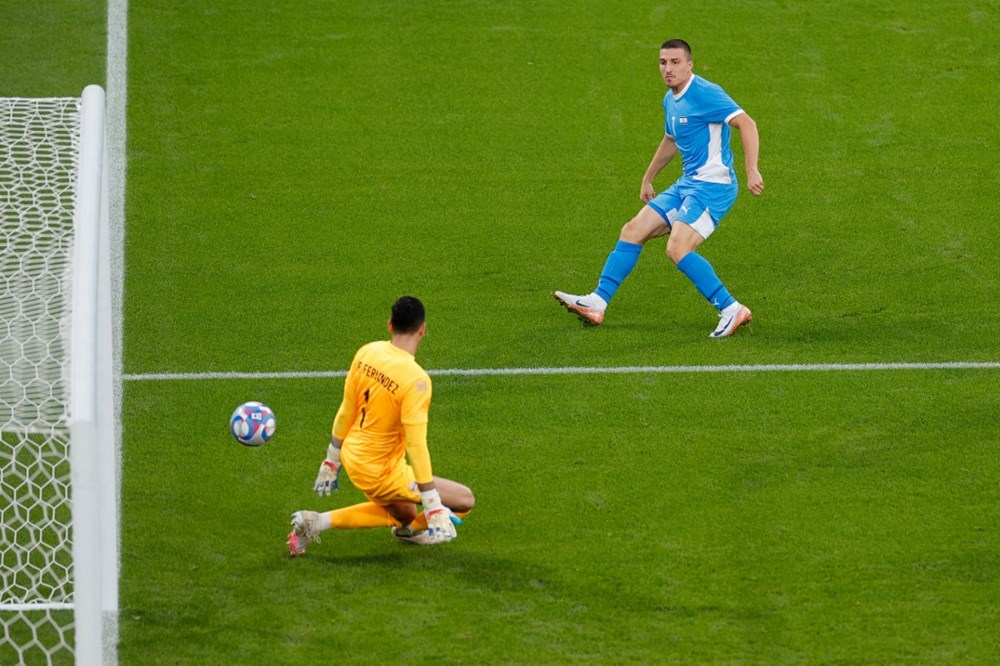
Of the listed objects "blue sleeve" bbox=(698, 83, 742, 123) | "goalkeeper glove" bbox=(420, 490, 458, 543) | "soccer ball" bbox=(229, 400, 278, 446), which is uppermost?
"blue sleeve" bbox=(698, 83, 742, 123)

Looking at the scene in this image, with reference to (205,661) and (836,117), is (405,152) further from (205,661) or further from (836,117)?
(205,661)

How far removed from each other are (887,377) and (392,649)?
4.16 metres

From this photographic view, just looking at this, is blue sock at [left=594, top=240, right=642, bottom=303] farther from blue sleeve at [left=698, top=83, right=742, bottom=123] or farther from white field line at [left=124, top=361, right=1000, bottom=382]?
blue sleeve at [left=698, top=83, right=742, bottom=123]

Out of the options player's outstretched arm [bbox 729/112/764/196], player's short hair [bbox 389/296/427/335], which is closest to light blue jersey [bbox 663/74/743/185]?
player's outstretched arm [bbox 729/112/764/196]

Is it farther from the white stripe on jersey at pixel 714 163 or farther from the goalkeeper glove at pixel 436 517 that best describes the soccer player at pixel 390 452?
the white stripe on jersey at pixel 714 163

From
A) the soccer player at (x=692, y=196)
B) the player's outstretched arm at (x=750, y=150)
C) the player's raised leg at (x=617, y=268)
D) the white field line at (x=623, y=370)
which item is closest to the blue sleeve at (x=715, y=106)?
the soccer player at (x=692, y=196)

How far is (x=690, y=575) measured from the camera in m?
7.22

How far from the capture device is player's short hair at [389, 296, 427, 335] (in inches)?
275

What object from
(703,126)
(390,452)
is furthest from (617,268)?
(390,452)

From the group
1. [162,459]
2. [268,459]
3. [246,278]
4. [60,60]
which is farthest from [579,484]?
[60,60]

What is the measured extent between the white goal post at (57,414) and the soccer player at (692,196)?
3431 millimetres

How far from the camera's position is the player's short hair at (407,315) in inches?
275

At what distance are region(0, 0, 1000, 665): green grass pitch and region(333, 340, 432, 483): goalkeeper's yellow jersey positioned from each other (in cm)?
55

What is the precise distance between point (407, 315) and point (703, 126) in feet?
12.2
